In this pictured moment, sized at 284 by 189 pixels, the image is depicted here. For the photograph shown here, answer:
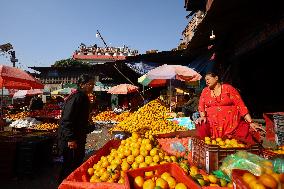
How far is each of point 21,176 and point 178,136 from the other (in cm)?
433

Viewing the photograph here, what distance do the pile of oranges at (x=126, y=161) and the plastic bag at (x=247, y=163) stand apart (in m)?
0.83

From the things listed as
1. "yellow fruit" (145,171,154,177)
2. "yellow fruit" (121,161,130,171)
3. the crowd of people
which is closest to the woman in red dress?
"yellow fruit" (121,161,130,171)

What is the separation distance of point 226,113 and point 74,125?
8.66ft

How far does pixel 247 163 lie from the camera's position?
252cm

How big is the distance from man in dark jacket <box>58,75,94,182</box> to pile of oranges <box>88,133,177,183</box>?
3.84 ft

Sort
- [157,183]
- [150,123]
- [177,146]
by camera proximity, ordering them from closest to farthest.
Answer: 1. [157,183]
2. [177,146]
3. [150,123]

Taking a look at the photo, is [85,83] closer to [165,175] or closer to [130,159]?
[130,159]

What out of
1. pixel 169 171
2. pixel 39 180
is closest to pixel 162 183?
pixel 169 171

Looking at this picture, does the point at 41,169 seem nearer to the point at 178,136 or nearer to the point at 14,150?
the point at 14,150

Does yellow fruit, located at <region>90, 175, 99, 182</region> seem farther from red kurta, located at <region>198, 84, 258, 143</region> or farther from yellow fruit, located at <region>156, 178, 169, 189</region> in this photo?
red kurta, located at <region>198, 84, 258, 143</region>

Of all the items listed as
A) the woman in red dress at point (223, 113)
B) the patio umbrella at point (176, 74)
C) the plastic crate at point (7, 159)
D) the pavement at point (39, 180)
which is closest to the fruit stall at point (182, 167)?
the woman in red dress at point (223, 113)

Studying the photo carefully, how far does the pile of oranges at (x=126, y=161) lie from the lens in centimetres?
300

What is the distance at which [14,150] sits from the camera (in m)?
6.48

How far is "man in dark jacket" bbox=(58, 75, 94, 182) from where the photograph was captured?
14.9ft
